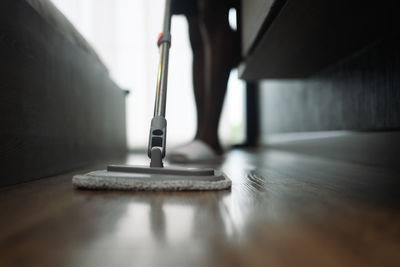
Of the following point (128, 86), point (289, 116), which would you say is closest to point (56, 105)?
point (289, 116)

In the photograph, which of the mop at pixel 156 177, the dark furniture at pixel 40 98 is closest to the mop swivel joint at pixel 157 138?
the mop at pixel 156 177

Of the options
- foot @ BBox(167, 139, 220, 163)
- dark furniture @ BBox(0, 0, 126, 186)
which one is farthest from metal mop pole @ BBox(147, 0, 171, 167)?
foot @ BBox(167, 139, 220, 163)

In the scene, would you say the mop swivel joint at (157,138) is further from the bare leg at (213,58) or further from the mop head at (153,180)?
the bare leg at (213,58)

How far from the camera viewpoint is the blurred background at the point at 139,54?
2398 millimetres

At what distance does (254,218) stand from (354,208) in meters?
0.14

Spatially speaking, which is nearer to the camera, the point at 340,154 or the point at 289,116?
the point at 340,154

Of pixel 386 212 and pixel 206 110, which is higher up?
pixel 206 110

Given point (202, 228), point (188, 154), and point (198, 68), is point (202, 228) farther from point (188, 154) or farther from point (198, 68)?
point (198, 68)

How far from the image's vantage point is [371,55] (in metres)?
0.87

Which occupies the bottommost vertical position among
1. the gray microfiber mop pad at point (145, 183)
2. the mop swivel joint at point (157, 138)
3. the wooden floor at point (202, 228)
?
the wooden floor at point (202, 228)

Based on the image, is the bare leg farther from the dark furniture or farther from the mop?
the mop

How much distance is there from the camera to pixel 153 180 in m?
0.48

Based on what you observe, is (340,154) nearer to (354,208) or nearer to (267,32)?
(267,32)

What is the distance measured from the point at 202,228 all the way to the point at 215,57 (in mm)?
1088
